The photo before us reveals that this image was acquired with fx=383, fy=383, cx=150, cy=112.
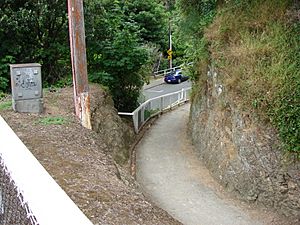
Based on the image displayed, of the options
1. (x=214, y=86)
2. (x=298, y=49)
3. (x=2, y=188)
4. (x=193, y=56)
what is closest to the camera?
(x=2, y=188)

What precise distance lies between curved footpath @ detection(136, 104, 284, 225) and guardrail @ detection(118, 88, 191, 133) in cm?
95

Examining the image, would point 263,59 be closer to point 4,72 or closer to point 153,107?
point 4,72

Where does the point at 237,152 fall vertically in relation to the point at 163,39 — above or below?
below

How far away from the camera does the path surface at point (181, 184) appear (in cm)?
874

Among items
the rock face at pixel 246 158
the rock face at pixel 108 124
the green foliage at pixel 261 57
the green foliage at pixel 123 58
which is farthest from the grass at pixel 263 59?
the rock face at pixel 108 124

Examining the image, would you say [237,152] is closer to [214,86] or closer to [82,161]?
[214,86]

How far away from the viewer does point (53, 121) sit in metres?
7.83

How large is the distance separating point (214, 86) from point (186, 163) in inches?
106

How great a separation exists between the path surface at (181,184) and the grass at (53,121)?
A: 322 cm

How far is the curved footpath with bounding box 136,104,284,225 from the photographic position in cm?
869

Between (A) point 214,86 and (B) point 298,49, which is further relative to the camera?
(A) point 214,86

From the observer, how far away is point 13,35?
42.0 ft

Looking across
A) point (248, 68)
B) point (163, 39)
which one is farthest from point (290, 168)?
point (163, 39)

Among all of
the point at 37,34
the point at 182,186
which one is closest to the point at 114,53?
the point at 37,34
